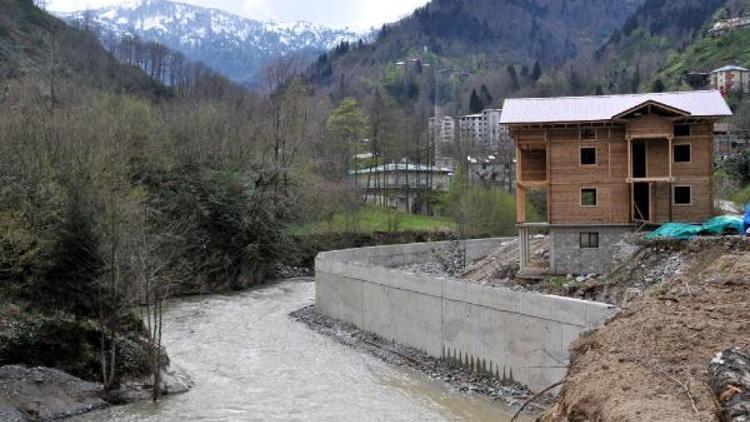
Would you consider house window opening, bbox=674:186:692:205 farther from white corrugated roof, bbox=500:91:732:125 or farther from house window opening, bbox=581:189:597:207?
house window opening, bbox=581:189:597:207

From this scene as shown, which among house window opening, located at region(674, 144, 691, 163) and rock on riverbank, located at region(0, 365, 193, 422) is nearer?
rock on riverbank, located at region(0, 365, 193, 422)

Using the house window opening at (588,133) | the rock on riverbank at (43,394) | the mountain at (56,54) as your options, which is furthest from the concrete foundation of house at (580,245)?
the mountain at (56,54)

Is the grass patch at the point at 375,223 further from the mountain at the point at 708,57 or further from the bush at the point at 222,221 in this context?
the mountain at the point at 708,57

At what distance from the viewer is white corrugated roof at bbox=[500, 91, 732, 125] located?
33.3 meters

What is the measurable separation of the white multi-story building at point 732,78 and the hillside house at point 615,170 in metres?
77.5

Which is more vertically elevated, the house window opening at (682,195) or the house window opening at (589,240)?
the house window opening at (682,195)

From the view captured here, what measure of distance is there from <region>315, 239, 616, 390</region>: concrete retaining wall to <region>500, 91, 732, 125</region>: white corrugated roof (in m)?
9.00

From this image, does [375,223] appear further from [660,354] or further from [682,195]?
[660,354]

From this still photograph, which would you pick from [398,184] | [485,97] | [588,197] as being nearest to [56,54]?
[398,184]

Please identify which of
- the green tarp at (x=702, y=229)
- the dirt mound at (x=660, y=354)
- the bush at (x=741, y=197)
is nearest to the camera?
the dirt mound at (x=660, y=354)

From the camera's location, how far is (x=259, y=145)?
58531mm

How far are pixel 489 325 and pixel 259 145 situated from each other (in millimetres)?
36318

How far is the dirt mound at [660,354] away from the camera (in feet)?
28.2

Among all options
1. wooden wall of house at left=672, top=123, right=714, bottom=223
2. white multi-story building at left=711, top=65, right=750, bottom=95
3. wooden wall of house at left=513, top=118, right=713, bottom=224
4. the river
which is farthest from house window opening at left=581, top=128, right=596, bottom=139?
white multi-story building at left=711, top=65, right=750, bottom=95
